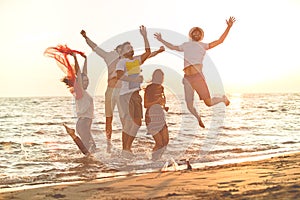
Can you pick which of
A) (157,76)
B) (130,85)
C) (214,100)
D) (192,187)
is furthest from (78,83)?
(192,187)

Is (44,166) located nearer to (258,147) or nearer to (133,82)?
(133,82)

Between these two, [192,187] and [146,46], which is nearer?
[192,187]

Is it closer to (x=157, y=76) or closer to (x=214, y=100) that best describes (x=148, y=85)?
(x=157, y=76)

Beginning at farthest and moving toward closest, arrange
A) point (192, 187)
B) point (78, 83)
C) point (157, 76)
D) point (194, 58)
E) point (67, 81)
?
1. point (67, 81)
2. point (78, 83)
3. point (194, 58)
4. point (157, 76)
5. point (192, 187)

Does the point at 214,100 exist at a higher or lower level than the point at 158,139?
higher

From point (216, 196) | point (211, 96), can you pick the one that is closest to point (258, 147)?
point (211, 96)

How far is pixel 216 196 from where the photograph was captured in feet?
19.0

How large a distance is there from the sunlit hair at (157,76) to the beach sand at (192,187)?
6.00 feet

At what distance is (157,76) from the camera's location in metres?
8.95

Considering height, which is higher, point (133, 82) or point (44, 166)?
point (133, 82)

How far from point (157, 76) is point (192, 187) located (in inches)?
117

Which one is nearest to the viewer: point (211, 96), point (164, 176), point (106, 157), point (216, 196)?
point (216, 196)

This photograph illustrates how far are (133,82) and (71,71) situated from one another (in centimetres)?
210

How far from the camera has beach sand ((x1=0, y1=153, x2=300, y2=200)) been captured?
5757 mm
